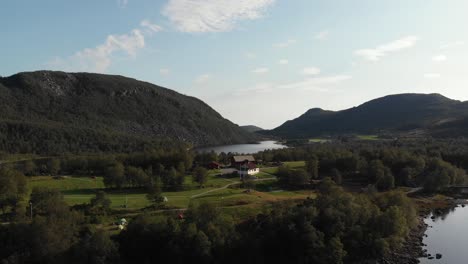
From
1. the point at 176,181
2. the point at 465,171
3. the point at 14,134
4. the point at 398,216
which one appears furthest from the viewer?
the point at 14,134

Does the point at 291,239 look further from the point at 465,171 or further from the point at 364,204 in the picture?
the point at 465,171

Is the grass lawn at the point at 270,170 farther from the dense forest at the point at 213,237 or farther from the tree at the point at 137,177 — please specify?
the dense forest at the point at 213,237

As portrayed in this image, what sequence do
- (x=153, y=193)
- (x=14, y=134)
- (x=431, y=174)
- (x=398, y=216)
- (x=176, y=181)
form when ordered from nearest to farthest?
1. (x=398, y=216)
2. (x=153, y=193)
3. (x=176, y=181)
4. (x=431, y=174)
5. (x=14, y=134)

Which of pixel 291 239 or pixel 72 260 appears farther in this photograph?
pixel 291 239

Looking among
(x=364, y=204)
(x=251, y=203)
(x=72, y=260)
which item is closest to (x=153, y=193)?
(x=251, y=203)

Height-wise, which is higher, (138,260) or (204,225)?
(204,225)

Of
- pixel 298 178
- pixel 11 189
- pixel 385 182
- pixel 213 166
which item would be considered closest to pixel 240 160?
pixel 213 166

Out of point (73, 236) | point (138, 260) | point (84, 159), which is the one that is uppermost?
point (84, 159)
